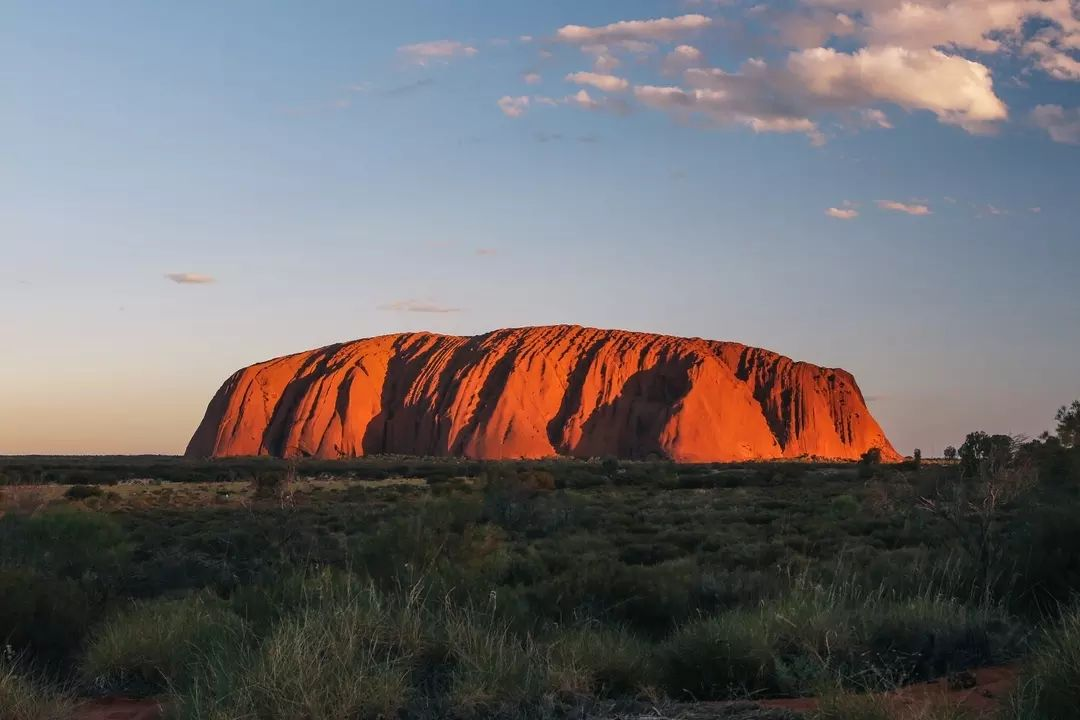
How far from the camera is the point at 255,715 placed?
511 centimetres

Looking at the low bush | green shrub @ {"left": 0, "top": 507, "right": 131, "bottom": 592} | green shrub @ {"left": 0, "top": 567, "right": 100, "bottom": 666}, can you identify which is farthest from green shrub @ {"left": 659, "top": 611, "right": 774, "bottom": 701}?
green shrub @ {"left": 0, "top": 507, "right": 131, "bottom": 592}

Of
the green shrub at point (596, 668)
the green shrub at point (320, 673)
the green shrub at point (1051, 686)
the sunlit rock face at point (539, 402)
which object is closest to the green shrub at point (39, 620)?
the green shrub at point (320, 673)

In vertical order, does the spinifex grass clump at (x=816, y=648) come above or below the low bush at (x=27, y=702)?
above

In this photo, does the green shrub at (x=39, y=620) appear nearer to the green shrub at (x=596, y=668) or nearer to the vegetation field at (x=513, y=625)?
the vegetation field at (x=513, y=625)

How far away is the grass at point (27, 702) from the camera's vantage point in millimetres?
5645

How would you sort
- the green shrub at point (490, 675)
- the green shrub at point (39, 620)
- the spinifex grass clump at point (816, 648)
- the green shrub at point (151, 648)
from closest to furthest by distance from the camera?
the green shrub at point (490, 675)
the spinifex grass clump at point (816, 648)
the green shrub at point (151, 648)
the green shrub at point (39, 620)

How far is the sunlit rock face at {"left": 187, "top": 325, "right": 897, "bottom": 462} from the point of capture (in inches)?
3172

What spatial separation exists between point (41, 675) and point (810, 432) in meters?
90.1

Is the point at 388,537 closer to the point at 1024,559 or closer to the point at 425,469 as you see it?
the point at 1024,559

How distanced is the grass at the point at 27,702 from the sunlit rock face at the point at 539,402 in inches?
2796

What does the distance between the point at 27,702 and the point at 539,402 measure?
78030mm

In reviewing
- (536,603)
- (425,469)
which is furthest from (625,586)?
(425,469)

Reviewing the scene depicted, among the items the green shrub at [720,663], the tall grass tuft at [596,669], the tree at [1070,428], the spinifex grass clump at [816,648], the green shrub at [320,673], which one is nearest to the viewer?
the green shrub at [320,673]

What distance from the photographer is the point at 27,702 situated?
5.74 m
